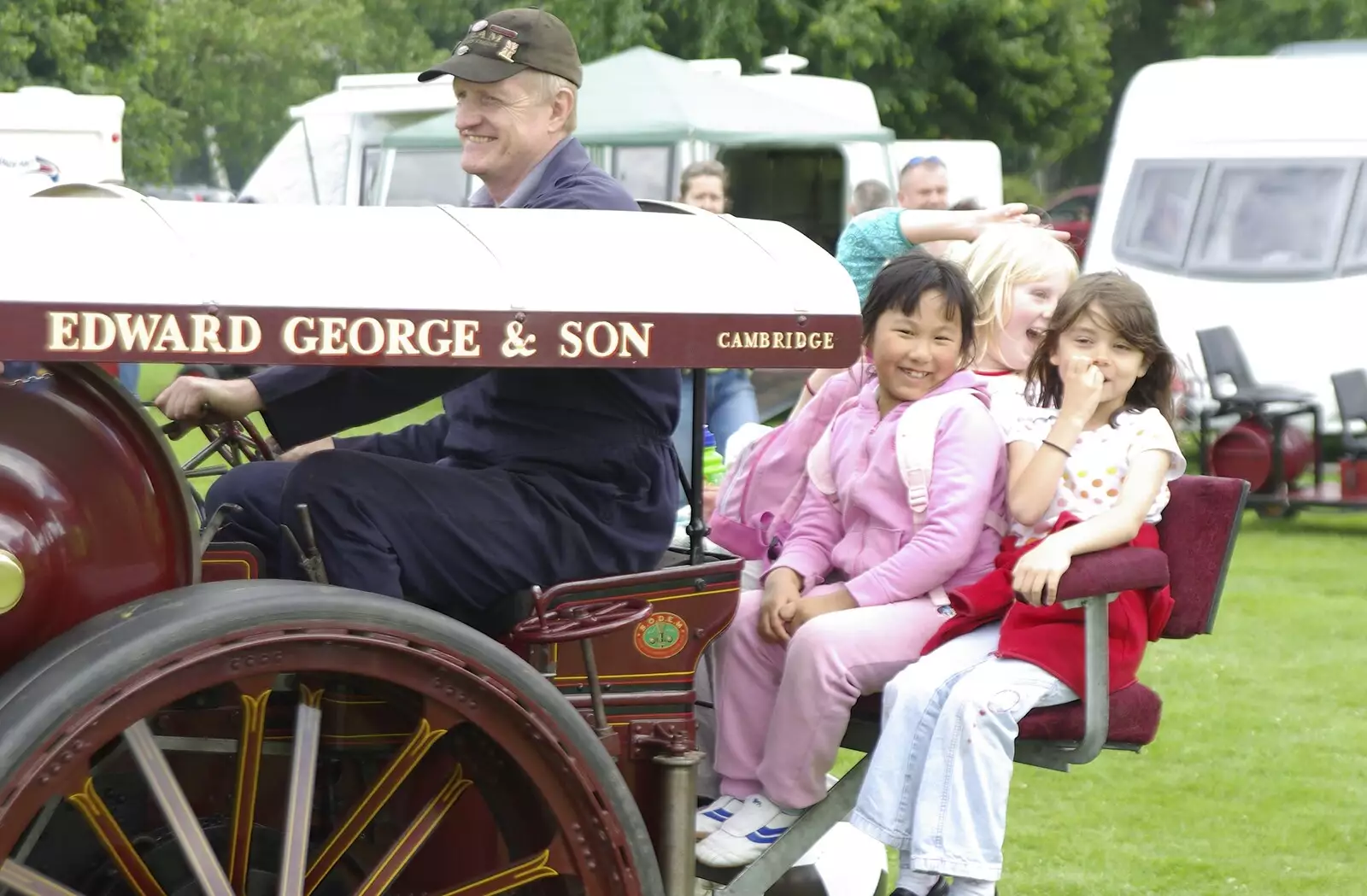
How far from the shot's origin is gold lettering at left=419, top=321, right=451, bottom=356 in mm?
2643

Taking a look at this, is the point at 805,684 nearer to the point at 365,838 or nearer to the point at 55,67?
the point at 365,838

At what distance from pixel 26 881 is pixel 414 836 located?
54cm

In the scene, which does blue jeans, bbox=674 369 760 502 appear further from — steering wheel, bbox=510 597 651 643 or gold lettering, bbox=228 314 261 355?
gold lettering, bbox=228 314 261 355

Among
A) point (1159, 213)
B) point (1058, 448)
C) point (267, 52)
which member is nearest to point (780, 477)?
point (1058, 448)

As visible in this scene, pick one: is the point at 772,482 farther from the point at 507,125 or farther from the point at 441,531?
the point at 441,531

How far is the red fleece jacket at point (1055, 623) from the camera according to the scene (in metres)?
3.47

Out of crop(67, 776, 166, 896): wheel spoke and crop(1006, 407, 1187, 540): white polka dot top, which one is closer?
crop(67, 776, 166, 896): wheel spoke

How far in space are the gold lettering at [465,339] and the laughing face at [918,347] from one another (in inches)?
49.1

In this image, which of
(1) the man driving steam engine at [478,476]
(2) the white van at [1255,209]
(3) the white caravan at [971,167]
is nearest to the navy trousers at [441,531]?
(1) the man driving steam engine at [478,476]

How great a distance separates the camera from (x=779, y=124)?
15992mm

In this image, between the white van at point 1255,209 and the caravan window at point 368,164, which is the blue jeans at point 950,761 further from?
the caravan window at point 368,164

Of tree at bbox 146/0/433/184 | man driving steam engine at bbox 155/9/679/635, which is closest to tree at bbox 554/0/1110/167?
tree at bbox 146/0/433/184

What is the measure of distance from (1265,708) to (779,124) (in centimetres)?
987

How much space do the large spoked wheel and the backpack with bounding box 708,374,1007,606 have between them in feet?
3.70
